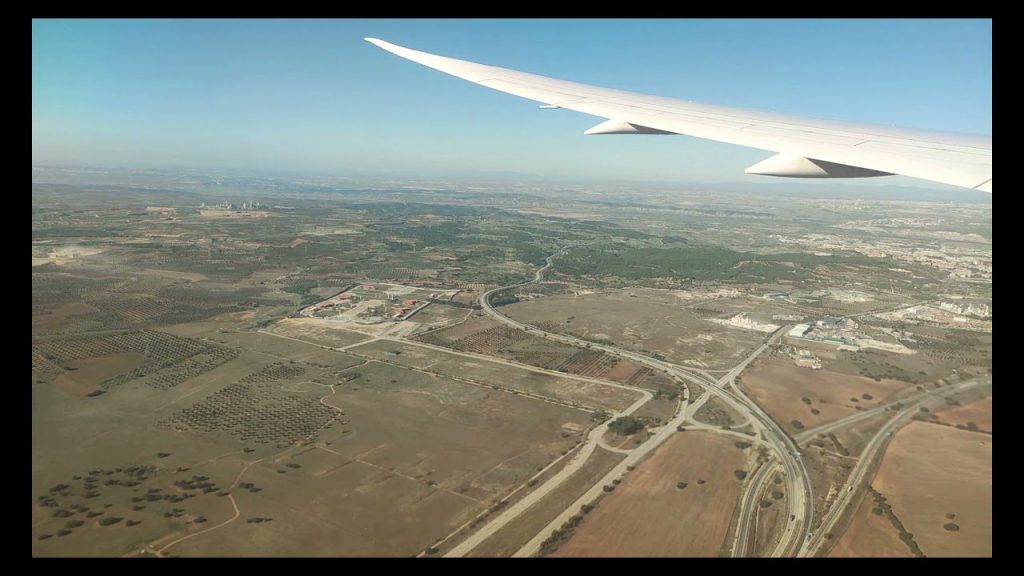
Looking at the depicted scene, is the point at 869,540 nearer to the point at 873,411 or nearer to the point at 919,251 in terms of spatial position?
the point at 873,411

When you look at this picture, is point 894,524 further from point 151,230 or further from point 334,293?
point 151,230

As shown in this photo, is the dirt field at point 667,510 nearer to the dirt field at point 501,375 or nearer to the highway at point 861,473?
the highway at point 861,473

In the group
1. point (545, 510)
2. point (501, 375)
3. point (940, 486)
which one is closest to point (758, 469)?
point (940, 486)

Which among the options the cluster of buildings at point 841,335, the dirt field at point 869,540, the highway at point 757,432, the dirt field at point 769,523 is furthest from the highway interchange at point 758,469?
the cluster of buildings at point 841,335

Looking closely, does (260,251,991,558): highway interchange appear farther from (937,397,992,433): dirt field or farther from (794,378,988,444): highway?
(937,397,992,433): dirt field

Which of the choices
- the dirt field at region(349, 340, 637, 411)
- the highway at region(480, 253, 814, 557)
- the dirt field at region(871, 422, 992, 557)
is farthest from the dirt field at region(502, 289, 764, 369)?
the dirt field at region(871, 422, 992, 557)
